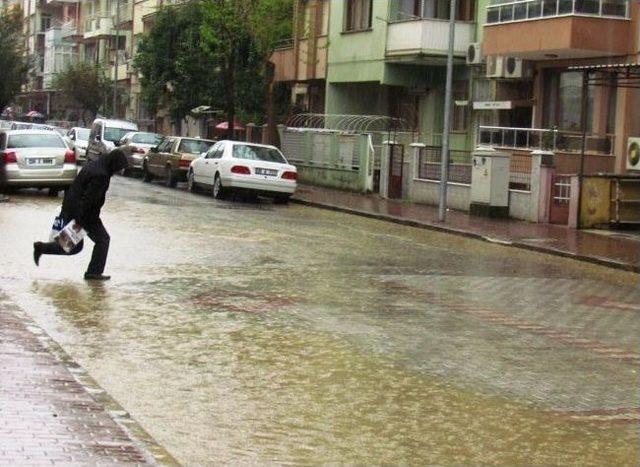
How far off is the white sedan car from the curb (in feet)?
3.35

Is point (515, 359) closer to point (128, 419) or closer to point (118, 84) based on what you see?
point (128, 419)

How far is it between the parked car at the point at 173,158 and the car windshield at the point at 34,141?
8.20 m

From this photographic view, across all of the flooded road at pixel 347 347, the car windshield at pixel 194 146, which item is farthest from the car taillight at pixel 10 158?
the car windshield at pixel 194 146

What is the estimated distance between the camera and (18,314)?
35.6 feet

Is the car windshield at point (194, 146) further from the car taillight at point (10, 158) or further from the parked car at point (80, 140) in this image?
the parked car at point (80, 140)

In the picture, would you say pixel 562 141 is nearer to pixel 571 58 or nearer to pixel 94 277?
pixel 571 58

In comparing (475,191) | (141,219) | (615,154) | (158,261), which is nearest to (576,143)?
(615,154)

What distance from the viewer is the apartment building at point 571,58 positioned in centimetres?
3069

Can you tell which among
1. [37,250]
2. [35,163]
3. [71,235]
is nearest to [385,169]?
[35,163]

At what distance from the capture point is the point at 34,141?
27797 mm

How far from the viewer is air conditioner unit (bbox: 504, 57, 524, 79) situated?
34.3 meters

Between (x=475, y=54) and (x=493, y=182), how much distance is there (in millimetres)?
9290

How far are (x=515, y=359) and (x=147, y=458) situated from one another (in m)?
4.74

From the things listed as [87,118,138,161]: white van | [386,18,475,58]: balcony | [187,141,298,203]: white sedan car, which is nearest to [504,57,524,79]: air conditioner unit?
[386,18,475,58]: balcony
